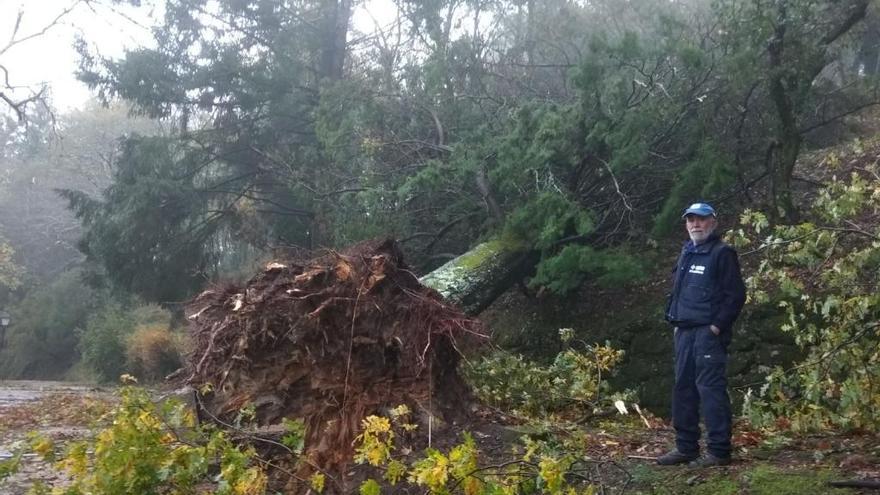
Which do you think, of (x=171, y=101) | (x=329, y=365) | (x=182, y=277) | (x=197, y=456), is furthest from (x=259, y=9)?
(x=197, y=456)

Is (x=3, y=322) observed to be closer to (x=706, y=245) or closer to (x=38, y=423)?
(x=38, y=423)

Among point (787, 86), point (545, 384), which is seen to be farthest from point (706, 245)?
point (787, 86)

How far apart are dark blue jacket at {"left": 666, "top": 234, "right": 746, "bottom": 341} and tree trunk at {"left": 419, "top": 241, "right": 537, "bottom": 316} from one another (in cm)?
485

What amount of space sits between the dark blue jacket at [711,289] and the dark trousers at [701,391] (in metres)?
0.08

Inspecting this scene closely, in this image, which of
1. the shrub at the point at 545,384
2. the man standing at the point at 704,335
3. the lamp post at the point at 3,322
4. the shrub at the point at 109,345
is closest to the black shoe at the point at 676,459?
the man standing at the point at 704,335

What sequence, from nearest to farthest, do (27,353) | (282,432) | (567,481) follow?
(567,481) → (282,432) → (27,353)

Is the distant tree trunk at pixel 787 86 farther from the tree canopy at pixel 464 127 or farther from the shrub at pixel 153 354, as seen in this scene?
the shrub at pixel 153 354

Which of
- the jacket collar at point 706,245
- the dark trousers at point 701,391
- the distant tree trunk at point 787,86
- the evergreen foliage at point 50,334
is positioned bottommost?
the evergreen foliage at point 50,334

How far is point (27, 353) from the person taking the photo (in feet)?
103

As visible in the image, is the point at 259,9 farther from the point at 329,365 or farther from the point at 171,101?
the point at 329,365

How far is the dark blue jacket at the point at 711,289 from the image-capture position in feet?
15.1

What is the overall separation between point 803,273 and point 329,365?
5.52 m

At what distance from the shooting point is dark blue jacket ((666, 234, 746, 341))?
15.1ft

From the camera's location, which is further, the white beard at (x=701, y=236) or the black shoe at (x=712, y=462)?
the white beard at (x=701, y=236)
